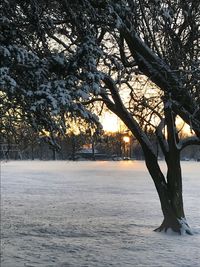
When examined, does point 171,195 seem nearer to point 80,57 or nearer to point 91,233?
point 91,233

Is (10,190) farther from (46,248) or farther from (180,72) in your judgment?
(180,72)

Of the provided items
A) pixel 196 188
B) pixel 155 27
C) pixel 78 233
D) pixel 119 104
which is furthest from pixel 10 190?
pixel 155 27

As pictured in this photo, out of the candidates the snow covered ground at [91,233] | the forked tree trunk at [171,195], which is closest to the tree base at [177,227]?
the forked tree trunk at [171,195]

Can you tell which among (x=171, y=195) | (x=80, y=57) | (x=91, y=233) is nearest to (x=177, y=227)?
Result: (x=171, y=195)

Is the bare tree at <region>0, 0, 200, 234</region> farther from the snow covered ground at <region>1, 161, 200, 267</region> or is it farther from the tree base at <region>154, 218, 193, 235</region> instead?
the tree base at <region>154, 218, 193, 235</region>

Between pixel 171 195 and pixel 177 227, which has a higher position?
pixel 171 195

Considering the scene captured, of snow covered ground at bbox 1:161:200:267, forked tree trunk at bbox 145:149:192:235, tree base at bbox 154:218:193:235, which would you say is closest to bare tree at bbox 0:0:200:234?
snow covered ground at bbox 1:161:200:267

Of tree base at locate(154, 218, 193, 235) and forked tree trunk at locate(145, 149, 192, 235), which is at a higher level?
forked tree trunk at locate(145, 149, 192, 235)

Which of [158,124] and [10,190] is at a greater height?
[158,124]

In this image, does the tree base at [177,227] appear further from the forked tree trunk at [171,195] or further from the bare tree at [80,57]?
the bare tree at [80,57]

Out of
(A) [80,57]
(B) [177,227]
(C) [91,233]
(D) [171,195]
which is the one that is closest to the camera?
(A) [80,57]

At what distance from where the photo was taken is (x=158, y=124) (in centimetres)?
Answer: 1647

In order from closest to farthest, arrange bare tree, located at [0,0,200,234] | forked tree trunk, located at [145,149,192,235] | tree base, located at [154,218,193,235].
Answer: bare tree, located at [0,0,200,234] < tree base, located at [154,218,193,235] < forked tree trunk, located at [145,149,192,235]

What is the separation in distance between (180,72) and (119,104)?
180 inches
